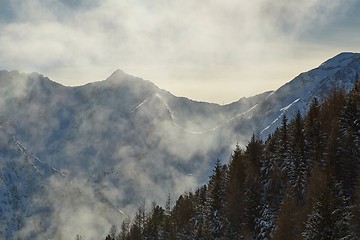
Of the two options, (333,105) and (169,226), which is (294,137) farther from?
(169,226)

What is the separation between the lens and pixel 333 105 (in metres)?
80.6

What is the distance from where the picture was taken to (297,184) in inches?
2699

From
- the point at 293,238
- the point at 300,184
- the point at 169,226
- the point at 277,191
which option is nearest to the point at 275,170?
the point at 277,191

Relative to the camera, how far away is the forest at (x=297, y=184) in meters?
50.4

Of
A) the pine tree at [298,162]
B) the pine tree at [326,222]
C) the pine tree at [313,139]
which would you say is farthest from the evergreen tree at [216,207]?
the pine tree at [326,222]

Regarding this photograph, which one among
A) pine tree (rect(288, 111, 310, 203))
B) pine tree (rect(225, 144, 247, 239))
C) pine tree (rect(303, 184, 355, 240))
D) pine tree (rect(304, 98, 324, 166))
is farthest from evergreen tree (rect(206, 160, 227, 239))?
pine tree (rect(303, 184, 355, 240))

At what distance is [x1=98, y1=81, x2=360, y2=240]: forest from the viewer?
50406mm

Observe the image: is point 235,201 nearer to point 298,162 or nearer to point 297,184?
point 298,162

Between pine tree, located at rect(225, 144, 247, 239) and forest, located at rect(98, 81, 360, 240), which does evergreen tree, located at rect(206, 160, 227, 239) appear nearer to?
forest, located at rect(98, 81, 360, 240)

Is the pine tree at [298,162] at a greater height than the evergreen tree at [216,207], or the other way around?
the pine tree at [298,162]

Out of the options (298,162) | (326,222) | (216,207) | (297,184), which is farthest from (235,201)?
(326,222)

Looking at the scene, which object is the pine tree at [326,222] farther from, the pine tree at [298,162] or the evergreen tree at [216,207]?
the evergreen tree at [216,207]

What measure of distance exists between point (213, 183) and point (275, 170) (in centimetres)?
1923

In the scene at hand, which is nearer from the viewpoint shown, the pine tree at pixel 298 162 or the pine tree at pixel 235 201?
the pine tree at pixel 298 162
